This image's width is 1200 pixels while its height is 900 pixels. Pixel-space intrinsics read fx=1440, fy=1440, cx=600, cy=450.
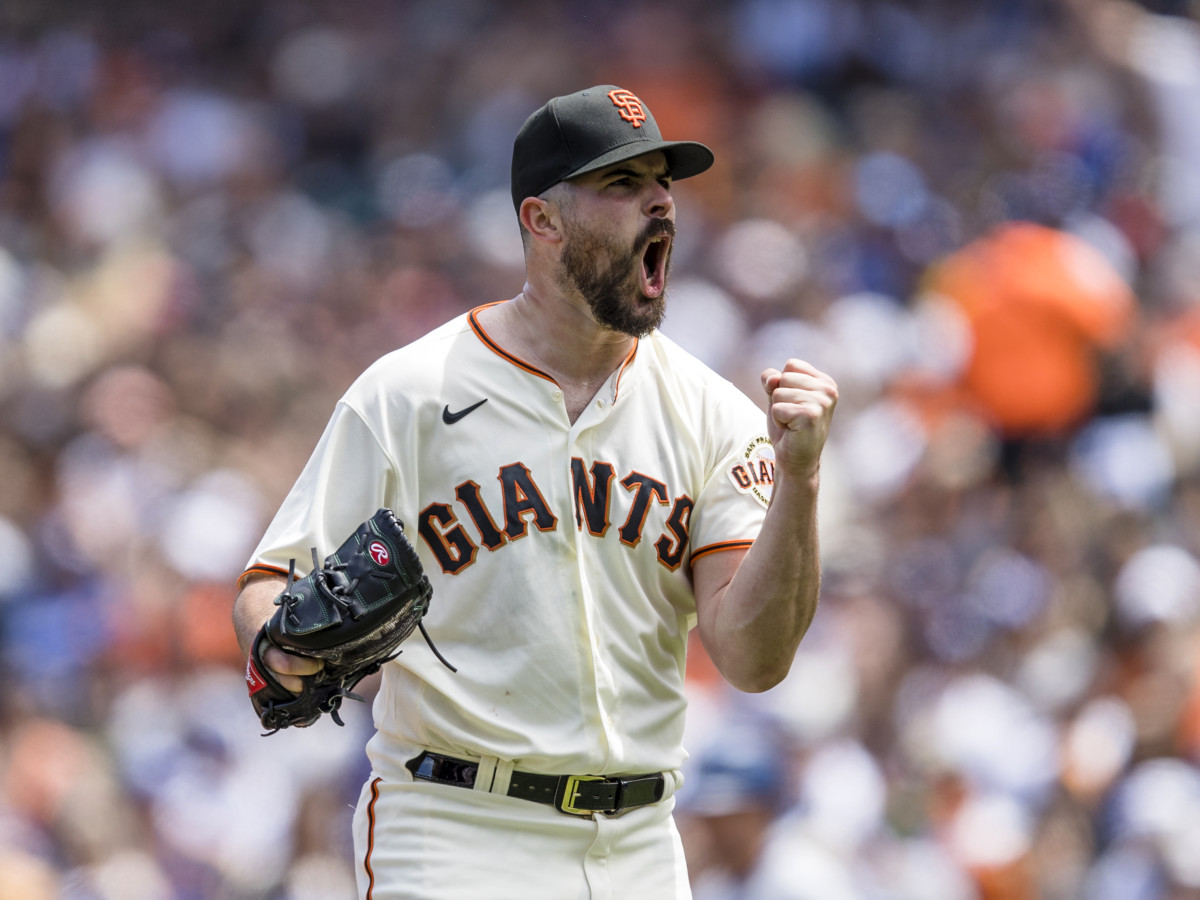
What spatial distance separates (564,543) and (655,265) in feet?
2.06

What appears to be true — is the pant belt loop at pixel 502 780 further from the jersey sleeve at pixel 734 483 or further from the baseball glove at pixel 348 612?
the jersey sleeve at pixel 734 483

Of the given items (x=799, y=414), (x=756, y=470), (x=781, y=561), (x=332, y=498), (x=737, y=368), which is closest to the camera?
(x=799, y=414)

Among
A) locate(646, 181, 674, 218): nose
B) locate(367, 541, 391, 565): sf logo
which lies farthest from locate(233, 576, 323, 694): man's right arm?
locate(646, 181, 674, 218): nose

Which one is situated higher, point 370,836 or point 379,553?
point 379,553

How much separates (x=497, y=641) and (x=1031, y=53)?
22.2 feet

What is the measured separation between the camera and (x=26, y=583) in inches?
258

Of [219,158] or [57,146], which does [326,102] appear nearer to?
[219,158]

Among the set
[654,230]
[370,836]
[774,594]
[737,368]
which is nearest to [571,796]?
[370,836]

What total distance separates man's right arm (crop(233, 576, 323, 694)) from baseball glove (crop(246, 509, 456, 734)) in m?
0.02

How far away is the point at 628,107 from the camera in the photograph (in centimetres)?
303

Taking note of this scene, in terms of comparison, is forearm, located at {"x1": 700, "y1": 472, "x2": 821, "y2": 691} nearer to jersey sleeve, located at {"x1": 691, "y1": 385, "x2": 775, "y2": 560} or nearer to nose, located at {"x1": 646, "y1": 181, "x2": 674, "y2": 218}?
jersey sleeve, located at {"x1": 691, "y1": 385, "x2": 775, "y2": 560}

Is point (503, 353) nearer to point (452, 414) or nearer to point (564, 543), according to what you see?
point (452, 414)

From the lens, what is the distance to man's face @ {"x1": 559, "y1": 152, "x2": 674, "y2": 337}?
2.99 m

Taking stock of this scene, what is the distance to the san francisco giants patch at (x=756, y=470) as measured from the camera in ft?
9.96
